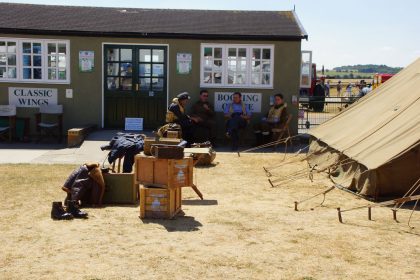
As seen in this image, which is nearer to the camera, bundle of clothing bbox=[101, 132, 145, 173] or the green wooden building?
bundle of clothing bbox=[101, 132, 145, 173]

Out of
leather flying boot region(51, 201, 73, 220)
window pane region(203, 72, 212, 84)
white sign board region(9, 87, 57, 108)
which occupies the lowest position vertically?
leather flying boot region(51, 201, 73, 220)

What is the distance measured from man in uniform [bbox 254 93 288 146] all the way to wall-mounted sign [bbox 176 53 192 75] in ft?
7.60

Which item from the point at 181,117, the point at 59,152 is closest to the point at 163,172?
the point at 181,117

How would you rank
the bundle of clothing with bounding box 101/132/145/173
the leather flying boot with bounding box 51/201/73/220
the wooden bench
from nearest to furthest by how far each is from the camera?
the leather flying boot with bounding box 51/201/73/220 → the bundle of clothing with bounding box 101/132/145/173 → the wooden bench

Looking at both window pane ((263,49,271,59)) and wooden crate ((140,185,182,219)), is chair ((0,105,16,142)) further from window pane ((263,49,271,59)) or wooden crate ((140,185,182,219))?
wooden crate ((140,185,182,219))

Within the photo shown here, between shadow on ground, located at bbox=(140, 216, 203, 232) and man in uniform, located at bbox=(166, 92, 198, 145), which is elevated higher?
man in uniform, located at bbox=(166, 92, 198, 145)

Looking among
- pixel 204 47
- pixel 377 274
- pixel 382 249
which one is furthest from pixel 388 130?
pixel 204 47

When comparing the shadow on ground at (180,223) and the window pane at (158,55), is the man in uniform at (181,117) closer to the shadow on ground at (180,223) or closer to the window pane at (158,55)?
the window pane at (158,55)

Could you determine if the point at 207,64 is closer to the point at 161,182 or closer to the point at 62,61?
the point at 62,61

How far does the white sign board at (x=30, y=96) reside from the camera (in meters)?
15.3

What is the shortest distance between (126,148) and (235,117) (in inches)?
221

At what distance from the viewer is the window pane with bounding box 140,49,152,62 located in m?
15.4

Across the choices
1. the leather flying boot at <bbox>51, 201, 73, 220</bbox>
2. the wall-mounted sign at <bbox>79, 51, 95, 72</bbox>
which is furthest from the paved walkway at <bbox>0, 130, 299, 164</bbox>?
the leather flying boot at <bbox>51, 201, 73, 220</bbox>

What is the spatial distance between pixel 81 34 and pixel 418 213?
9.98 metres
